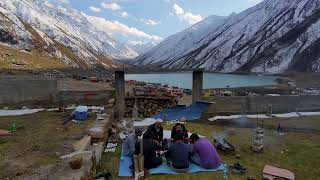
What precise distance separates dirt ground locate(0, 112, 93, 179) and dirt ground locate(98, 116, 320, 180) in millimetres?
1925

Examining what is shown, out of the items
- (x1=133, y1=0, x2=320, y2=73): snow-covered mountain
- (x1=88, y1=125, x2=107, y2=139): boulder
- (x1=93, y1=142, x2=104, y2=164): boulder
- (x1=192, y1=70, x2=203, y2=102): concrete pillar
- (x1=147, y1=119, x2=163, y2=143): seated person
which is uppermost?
(x1=133, y1=0, x2=320, y2=73): snow-covered mountain

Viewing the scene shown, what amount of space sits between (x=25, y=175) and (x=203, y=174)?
5.58 metres

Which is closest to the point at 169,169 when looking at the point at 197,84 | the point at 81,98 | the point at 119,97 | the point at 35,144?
the point at 35,144

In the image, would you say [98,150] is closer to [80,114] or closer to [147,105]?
[80,114]

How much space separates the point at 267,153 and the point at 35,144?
369 inches

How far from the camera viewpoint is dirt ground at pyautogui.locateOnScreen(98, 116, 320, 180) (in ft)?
41.7

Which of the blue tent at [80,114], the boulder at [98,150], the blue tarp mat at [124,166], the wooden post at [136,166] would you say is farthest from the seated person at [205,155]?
the blue tent at [80,114]

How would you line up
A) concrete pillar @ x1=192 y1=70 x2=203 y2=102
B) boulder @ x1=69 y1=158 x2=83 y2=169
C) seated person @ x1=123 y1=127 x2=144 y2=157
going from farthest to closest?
concrete pillar @ x1=192 y1=70 x2=203 y2=102, seated person @ x1=123 y1=127 x2=144 y2=157, boulder @ x1=69 y1=158 x2=83 y2=169

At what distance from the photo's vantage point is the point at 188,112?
2370cm

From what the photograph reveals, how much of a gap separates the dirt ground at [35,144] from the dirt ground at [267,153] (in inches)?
75.8

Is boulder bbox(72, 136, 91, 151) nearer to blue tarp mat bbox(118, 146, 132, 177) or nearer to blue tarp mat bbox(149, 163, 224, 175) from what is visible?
blue tarp mat bbox(118, 146, 132, 177)

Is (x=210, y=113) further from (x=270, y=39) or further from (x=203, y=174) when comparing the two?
(x=270, y=39)

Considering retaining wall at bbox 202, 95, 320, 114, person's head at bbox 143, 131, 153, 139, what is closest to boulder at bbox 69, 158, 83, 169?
person's head at bbox 143, 131, 153, 139

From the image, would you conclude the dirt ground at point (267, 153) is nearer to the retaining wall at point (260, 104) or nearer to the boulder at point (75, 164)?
the boulder at point (75, 164)
